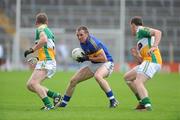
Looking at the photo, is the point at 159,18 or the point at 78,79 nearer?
the point at 78,79

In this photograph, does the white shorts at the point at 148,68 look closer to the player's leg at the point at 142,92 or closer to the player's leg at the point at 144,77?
the player's leg at the point at 144,77

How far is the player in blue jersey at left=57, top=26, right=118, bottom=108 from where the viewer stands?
49.1ft

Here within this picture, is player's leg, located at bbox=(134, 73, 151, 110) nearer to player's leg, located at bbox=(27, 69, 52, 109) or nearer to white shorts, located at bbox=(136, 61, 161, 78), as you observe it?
white shorts, located at bbox=(136, 61, 161, 78)

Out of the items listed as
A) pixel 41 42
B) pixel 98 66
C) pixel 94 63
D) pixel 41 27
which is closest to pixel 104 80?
pixel 98 66

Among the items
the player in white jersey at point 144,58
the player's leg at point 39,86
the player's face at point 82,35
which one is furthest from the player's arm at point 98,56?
the player's leg at point 39,86

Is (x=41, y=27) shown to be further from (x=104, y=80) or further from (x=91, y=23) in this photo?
(x=91, y=23)

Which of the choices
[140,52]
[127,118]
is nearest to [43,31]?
[140,52]

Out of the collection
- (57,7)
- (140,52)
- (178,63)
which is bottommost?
(178,63)

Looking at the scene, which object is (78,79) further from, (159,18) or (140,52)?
(159,18)

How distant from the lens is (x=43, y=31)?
1449 centimetres

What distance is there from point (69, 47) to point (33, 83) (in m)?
32.6

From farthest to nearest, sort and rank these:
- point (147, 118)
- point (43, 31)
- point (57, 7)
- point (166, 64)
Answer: point (57, 7)
point (166, 64)
point (43, 31)
point (147, 118)

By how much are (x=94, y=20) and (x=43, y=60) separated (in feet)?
110

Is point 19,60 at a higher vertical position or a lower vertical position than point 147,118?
lower
